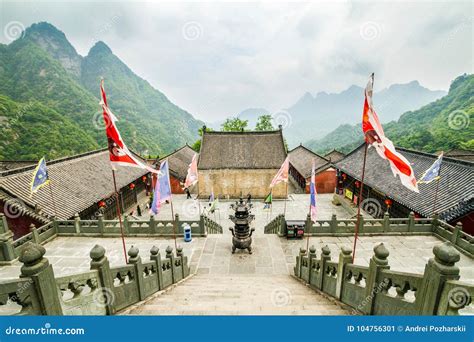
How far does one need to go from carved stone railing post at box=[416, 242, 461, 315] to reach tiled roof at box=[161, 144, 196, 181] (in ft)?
95.8

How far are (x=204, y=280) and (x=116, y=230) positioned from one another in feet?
21.5

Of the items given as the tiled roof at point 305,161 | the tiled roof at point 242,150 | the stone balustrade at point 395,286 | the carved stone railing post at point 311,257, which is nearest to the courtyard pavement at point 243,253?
the carved stone railing post at point 311,257

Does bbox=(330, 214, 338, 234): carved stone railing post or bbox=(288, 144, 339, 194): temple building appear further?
bbox=(288, 144, 339, 194): temple building

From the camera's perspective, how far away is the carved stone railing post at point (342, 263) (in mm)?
6104

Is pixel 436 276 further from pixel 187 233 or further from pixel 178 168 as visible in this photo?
pixel 178 168

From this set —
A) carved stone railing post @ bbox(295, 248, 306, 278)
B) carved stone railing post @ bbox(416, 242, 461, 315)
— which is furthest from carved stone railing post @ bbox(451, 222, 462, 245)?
carved stone railing post @ bbox(416, 242, 461, 315)

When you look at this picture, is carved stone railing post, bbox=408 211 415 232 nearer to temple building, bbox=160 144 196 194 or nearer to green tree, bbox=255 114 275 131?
temple building, bbox=160 144 196 194

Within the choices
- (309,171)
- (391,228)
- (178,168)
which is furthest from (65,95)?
(391,228)

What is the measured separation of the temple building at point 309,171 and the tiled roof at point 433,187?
7163mm

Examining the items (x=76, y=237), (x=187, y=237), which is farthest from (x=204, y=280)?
(x=76, y=237)

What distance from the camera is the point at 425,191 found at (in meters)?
15.0

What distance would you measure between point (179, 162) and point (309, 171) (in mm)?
20381

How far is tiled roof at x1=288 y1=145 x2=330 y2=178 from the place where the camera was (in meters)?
32.1

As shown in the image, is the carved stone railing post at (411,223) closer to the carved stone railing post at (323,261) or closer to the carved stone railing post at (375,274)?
the carved stone railing post at (323,261)
